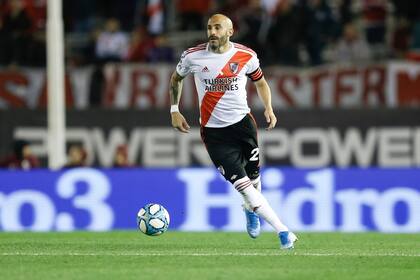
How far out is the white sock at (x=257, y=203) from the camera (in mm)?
13039

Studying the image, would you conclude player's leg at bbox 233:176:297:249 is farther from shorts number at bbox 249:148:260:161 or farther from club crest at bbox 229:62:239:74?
club crest at bbox 229:62:239:74

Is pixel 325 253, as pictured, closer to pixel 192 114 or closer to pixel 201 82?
pixel 201 82

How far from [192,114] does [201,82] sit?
383 inches

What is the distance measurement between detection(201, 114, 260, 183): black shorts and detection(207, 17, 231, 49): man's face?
0.91 meters

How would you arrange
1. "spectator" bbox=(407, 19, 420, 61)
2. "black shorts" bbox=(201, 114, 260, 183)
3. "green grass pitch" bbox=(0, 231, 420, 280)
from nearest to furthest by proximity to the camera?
"green grass pitch" bbox=(0, 231, 420, 280) < "black shorts" bbox=(201, 114, 260, 183) < "spectator" bbox=(407, 19, 420, 61)

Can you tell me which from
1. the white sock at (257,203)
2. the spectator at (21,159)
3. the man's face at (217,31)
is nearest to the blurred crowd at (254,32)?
the spectator at (21,159)

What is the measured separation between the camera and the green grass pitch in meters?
11.3

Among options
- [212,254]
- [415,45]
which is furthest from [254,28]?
[212,254]

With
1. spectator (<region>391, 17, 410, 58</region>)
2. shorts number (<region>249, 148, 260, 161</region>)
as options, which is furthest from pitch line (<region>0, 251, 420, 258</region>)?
spectator (<region>391, 17, 410, 58</region>)

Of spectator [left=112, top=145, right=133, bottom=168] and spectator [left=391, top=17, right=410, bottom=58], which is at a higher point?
spectator [left=391, top=17, right=410, bottom=58]

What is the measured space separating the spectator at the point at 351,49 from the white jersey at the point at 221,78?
1030 centimetres

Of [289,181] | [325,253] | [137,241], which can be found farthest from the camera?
[289,181]

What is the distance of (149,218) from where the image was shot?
13938 mm

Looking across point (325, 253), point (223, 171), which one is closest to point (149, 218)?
point (223, 171)
